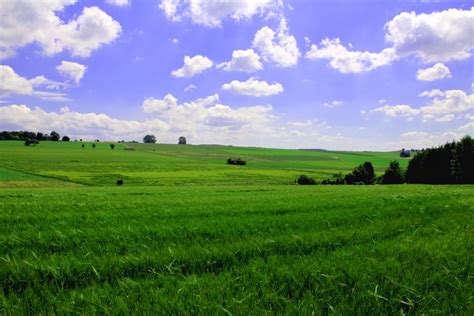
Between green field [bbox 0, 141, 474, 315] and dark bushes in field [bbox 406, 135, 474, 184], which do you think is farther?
dark bushes in field [bbox 406, 135, 474, 184]

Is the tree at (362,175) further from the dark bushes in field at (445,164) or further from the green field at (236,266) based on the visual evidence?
the green field at (236,266)

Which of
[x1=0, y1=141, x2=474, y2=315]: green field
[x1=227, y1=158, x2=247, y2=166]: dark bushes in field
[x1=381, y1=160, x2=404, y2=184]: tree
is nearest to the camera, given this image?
[x1=0, y1=141, x2=474, y2=315]: green field

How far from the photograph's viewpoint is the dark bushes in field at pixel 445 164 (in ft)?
228

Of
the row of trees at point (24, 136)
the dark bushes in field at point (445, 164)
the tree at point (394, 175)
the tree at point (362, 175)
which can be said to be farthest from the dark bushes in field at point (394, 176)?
the row of trees at point (24, 136)

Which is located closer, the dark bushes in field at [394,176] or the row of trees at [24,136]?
the dark bushes in field at [394,176]

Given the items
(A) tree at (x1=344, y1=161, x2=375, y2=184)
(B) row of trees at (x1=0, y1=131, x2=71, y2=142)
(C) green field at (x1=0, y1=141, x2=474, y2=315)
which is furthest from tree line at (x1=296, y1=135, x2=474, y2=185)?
(B) row of trees at (x1=0, y1=131, x2=71, y2=142)

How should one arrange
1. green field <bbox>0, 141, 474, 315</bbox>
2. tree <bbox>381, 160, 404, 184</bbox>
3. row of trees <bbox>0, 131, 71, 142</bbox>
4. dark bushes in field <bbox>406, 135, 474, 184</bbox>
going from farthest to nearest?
row of trees <bbox>0, 131, 71, 142</bbox>, tree <bbox>381, 160, 404, 184</bbox>, dark bushes in field <bbox>406, 135, 474, 184</bbox>, green field <bbox>0, 141, 474, 315</bbox>

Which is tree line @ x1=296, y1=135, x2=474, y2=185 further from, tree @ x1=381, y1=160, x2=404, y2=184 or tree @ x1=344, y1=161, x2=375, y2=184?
tree @ x1=344, y1=161, x2=375, y2=184

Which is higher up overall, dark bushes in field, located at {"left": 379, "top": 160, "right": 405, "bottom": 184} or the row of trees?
the row of trees

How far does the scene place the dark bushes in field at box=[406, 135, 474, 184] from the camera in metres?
69.5

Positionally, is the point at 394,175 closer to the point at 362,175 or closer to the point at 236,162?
the point at 362,175

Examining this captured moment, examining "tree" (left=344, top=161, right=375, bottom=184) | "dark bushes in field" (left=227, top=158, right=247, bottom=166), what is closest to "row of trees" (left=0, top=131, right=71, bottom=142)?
"dark bushes in field" (left=227, top=158, right=247, bottom=166)

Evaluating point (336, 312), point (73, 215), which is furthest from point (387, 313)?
point (73, 215)

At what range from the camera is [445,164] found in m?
72.3
